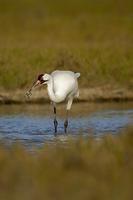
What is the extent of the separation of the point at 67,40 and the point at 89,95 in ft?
30.7

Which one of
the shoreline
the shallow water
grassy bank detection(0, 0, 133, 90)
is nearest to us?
the shallow water

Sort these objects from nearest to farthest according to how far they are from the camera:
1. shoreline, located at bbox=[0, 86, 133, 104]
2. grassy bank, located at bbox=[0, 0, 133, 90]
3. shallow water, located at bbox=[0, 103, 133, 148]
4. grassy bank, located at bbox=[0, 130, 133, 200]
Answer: grassy bank, located at bbox=[0, 130, 133, 200] < shallow water, located at bbox=[0, 103, 133, 148] < shoreline, located at bbox=[0, 86, 133, 104] < grassy bank, located at bbox=[0, 0, 133, 90]

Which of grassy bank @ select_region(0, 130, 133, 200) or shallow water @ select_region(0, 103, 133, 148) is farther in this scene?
shallow water @ select_region(0, 103, 133, 148)

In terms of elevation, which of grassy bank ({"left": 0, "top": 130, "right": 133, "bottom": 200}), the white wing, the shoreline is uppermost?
the white wing

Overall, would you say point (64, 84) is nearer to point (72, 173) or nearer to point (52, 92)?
point (52, 92)

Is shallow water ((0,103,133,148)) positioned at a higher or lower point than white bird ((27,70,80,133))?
lower

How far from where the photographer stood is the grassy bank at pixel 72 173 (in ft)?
25.6

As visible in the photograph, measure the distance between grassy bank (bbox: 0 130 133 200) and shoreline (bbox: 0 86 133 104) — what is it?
10.0 metres

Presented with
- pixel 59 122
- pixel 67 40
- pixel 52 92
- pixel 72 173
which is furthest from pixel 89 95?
pixel 72 173

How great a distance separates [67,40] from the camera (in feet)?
96.1

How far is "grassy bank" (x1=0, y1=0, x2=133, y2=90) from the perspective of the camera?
21.1 m

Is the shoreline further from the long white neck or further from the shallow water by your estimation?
the long white neck

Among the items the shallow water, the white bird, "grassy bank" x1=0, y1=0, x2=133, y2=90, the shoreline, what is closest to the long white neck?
the white bird

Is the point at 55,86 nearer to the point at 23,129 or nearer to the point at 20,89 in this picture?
the point at 23,129
